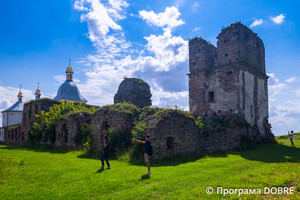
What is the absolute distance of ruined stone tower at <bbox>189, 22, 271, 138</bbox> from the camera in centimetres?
1959

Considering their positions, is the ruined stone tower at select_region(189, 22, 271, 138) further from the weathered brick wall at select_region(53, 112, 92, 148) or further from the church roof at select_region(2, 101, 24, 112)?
the church roof at select_region(2, 101, 24, 112)

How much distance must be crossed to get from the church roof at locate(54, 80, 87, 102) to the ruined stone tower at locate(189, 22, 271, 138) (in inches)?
1119

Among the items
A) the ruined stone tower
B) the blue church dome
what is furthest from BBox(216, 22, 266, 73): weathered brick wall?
the blue church dome

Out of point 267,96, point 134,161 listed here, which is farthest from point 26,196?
point 267,96

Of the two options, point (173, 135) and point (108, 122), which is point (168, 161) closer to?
→ point (173, 135)

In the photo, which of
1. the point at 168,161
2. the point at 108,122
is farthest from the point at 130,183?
the point at 108,122

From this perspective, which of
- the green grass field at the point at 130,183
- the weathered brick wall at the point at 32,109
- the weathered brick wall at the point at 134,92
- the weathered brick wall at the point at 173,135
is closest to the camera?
the green grass field at the point at 130,183

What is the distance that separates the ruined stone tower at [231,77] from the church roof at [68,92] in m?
28.4

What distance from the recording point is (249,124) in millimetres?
18609

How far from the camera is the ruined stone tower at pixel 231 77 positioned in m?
19.6

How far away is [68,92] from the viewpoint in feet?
145

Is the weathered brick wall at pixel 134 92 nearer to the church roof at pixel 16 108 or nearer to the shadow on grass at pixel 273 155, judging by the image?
the shadow on grass at pixel 273 155

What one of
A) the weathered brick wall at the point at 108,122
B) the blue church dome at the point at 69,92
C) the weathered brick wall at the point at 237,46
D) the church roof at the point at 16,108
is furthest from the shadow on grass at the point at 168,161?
the church roof at the point at 16,108

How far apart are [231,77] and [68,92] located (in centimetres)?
3365
